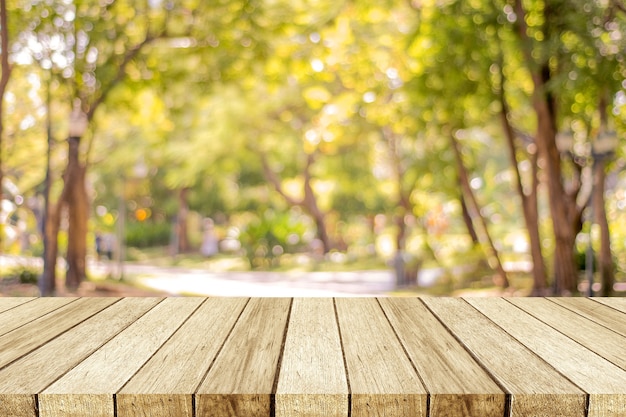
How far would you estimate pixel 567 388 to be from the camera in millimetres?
1316

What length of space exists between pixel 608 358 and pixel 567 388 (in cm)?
29

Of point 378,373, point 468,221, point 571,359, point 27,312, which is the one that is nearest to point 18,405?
point 378,373

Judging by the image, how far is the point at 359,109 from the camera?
15039 millimetres

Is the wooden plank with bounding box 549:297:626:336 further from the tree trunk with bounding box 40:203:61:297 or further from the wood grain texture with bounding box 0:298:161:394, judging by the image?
the tree trunk with bounding box 40:203:61:297

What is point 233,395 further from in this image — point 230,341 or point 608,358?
point 608,358

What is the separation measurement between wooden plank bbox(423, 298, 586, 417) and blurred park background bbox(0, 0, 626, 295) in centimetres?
588

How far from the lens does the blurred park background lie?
8.57 meters

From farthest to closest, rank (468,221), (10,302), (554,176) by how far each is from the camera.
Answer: (468,221), (554,176), (10,302)

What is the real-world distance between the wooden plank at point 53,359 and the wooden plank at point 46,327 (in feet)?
0.10

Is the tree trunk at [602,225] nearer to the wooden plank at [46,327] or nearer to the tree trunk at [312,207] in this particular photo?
the wooden plank at [46,327]

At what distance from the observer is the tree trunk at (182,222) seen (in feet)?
89.2

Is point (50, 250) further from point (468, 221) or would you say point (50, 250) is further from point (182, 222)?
point (182, 222)

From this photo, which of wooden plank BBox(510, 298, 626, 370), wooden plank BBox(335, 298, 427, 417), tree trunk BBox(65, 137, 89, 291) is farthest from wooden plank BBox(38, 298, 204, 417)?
tree trunk BBox(65, 137, 89, 291)

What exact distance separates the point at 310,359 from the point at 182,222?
2686 cm
